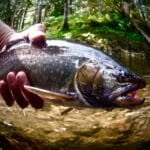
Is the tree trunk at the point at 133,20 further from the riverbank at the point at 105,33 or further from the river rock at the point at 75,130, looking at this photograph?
the river rock at the point at 75,130

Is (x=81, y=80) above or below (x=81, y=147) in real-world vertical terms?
above

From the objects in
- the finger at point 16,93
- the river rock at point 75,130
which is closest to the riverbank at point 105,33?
the river rock at point 75,130

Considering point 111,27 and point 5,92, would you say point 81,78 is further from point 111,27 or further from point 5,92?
point 111,27

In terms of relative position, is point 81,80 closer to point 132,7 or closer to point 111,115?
point 111,115

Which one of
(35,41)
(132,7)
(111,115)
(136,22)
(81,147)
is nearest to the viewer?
(35,41)

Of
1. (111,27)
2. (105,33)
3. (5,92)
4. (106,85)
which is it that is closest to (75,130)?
(5,92)

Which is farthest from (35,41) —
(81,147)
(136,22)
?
(136,22)
